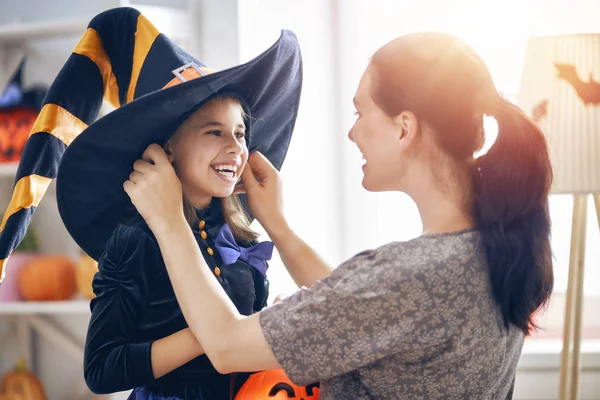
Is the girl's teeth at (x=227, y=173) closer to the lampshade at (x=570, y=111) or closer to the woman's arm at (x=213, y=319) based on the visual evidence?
the woman's arm at (x=213, y=319)

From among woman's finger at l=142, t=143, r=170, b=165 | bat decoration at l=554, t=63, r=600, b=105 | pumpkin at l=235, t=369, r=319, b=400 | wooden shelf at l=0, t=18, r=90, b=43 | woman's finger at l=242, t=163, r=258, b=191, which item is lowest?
pumpkin at l=235, t=369, r=319, b=400

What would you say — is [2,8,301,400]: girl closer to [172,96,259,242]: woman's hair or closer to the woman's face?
[172,96,259,242]: woman's hair

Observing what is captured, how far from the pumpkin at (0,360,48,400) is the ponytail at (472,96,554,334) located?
1.86 m

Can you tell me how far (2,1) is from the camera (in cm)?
254

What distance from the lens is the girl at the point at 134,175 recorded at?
113cm

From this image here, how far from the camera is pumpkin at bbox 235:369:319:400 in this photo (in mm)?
1161

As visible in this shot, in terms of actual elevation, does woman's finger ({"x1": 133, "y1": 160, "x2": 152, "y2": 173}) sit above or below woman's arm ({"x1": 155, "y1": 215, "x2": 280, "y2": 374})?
above

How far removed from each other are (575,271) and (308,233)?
0.85 meters

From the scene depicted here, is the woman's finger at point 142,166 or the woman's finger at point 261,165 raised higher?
the woman's finger at point 142,166

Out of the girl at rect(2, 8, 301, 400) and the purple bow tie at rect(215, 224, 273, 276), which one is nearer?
the girl at rect(2, 8, 301, 400)

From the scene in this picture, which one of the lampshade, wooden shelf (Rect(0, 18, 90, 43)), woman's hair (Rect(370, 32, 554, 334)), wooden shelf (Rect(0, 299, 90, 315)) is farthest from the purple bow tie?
wooden shelf (Rect(0, 18, 90, 43))

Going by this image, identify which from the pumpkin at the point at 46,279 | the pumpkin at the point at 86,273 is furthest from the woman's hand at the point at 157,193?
the pumpkin at the point at 46,279

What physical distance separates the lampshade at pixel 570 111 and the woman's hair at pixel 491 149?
73 cm

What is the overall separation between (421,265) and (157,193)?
0.44 metres
